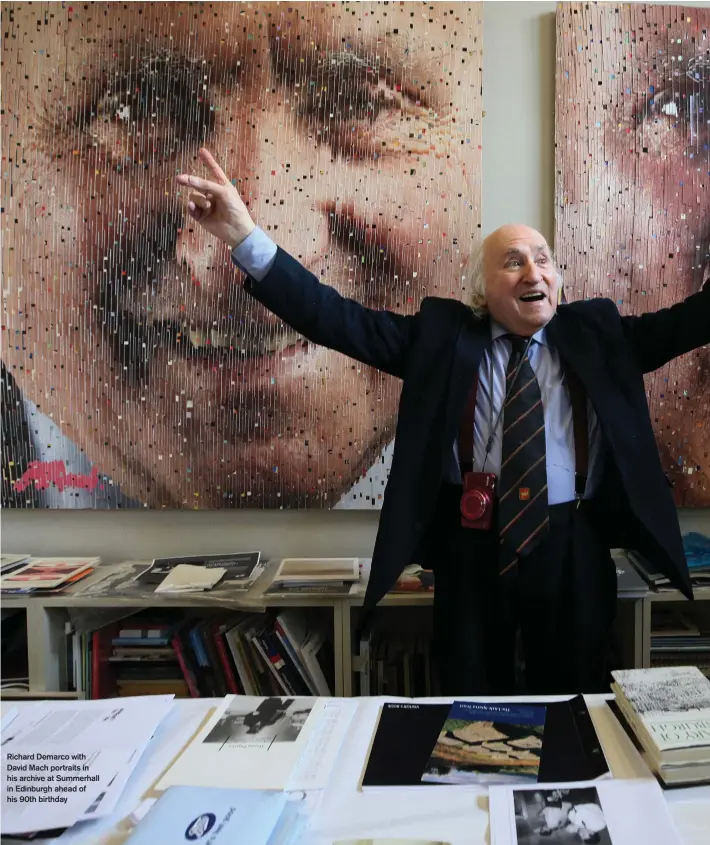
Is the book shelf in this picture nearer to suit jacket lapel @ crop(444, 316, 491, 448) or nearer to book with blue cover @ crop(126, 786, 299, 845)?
suit jacket lapel @ crop(444, 316, 491, 448)

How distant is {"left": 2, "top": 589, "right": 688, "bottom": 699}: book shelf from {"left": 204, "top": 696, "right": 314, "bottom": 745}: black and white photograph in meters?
0.74

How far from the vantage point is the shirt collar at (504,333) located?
1.42 m

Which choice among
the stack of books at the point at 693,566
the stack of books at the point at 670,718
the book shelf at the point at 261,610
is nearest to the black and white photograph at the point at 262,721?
the stack of books at the point at 670,718

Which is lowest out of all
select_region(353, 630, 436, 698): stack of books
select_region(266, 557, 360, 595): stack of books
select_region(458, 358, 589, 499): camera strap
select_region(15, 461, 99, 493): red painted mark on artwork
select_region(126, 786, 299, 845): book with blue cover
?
select_region(353, 630, 436, 698): stack of books

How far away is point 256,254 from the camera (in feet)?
4.36

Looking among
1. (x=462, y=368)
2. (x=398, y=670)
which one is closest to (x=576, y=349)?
(x=462, y=368)

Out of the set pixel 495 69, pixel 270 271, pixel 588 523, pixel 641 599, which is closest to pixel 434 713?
pixel 588 523

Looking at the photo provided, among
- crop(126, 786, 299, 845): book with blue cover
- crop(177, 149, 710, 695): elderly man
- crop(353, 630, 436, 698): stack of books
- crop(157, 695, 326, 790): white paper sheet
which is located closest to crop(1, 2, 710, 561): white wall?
crop(353, 630, 436, 698): stack of books

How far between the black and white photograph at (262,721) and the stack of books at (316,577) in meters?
0.76

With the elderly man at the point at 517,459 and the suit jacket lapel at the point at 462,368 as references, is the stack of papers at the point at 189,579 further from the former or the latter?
the suit jacket lapel at the point at 462,368

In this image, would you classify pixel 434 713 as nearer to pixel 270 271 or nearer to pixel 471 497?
pixel 471 497

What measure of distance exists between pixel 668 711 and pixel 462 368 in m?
0.75

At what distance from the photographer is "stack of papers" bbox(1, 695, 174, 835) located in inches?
28.5

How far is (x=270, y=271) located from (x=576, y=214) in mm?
1142
